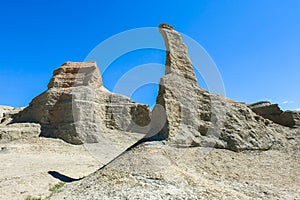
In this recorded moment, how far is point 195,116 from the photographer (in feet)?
43.9

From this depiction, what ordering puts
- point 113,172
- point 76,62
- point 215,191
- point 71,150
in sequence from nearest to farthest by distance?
1. point 215,191
2. point 113,172
3. point 71,150
4. point 76,62

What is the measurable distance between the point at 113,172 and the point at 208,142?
489cm

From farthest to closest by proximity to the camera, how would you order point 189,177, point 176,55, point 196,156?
point 176,55, point 196,156, point 189,177

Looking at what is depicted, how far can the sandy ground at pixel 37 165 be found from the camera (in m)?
10.5

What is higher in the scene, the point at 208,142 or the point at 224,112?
the point at 224,112

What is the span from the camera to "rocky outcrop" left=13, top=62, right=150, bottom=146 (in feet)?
91.6

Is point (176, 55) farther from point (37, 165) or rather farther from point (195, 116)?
point (37, 165)

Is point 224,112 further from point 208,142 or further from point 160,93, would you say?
point 160,93

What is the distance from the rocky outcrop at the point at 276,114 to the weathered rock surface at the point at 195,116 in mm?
3351

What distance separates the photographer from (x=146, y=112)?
33.8 meters

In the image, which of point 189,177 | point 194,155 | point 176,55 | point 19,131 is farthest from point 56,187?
point 19,131

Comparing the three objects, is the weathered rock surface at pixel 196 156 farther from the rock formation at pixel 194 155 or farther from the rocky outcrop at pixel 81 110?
the rocky outcrop at pixel 81 110

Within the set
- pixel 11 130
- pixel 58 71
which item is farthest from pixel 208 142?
pixel 58 71

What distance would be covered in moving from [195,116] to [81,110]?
60.4ft
